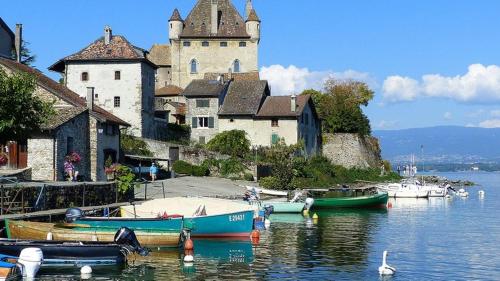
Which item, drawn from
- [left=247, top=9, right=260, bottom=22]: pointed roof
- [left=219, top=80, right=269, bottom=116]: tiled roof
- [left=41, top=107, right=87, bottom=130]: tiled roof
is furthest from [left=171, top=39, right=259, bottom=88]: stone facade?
[left=41, top=107, right=87, bottom=130]: tiled roof

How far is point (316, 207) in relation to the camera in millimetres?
56594

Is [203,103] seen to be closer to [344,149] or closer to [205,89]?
[205,89]

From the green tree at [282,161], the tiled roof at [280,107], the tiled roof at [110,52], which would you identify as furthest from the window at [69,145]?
the tiled roof at [280,107]

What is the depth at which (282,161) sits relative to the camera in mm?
73562

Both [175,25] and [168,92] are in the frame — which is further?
[175,25]

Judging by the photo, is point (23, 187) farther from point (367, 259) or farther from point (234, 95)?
point (234, 95)

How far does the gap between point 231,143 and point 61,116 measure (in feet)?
104

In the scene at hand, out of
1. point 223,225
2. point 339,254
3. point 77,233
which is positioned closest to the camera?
point 77,233

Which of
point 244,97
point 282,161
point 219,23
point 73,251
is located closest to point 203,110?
point 244,97

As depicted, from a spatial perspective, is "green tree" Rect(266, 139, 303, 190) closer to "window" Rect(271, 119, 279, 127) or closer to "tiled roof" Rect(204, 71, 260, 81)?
"window" Rect(271, 119, 279, 127)

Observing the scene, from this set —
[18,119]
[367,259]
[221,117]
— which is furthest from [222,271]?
[221,117]

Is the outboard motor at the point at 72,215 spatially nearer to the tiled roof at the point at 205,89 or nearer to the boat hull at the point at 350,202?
the boat hull at the point at 350,202

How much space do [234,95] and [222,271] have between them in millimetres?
59228

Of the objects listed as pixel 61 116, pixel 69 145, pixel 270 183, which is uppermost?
pixel 61 116
